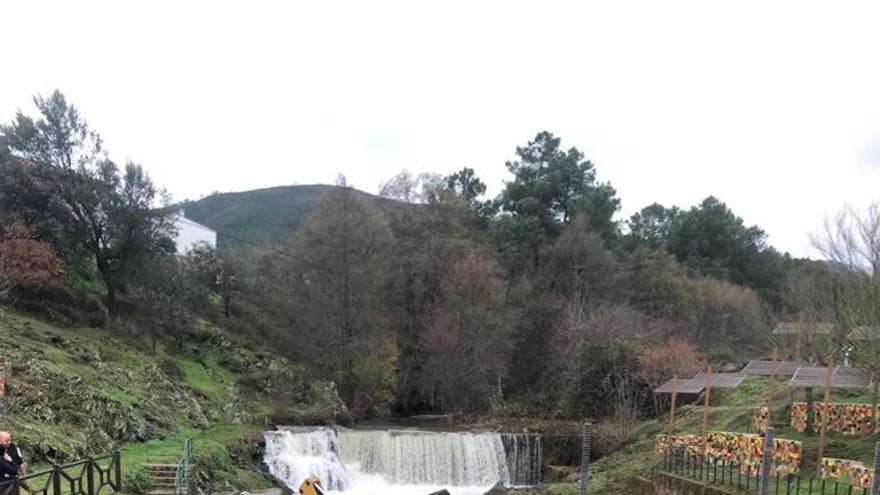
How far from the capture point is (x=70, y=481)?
10109mm

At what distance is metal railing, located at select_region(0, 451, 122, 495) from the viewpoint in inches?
349

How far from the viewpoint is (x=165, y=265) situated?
1120 inches

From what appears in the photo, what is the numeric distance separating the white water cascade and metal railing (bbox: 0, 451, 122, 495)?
7723 millimetres

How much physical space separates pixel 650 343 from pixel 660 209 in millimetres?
29953

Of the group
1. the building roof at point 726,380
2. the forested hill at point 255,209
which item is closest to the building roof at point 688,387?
the building roof at point 726,380

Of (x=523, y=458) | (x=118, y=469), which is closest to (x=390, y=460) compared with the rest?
(x=523, y=458)

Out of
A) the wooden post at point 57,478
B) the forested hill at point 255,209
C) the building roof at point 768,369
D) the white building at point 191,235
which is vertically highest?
the forested hill at point 255,209

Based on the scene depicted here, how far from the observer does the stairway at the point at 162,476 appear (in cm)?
1379

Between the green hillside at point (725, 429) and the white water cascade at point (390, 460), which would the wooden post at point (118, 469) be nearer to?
the white water cascade at point (390, 460)

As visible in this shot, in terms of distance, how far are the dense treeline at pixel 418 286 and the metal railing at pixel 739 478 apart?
9.44 meters

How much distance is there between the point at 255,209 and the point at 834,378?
80.1 meters

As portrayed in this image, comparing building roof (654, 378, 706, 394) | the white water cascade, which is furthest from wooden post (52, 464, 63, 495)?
building roof (654, 378, 706, 394)

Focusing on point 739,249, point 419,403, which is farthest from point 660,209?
point 419,403

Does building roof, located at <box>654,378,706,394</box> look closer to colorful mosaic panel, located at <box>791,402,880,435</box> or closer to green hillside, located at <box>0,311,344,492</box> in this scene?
colorful mosaic panel, located at <box>791,402,880,435</box>
